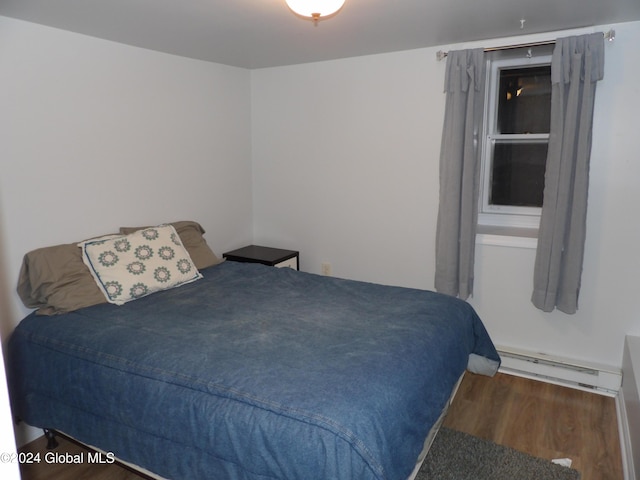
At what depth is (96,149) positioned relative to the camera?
8.66 feet

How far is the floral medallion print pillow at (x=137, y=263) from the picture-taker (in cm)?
238

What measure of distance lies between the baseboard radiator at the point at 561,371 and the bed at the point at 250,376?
21.5 inches

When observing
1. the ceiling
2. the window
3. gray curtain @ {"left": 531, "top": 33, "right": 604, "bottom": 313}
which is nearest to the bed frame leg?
the ceiling

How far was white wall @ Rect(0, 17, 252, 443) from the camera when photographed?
226cm

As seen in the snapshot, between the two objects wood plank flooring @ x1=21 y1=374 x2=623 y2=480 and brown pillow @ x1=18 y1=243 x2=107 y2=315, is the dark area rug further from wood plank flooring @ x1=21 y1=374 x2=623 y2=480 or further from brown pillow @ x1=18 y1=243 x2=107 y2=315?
brown pillow @ x1=18 y1=243 x2=107 y2=315

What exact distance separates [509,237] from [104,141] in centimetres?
261

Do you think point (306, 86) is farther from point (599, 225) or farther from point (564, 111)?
point (599, 225)

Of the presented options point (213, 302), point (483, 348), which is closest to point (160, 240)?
point (213, 302)

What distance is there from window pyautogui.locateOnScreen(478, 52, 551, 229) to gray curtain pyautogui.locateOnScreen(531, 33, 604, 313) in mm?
430

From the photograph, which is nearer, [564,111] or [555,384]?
[564,111]

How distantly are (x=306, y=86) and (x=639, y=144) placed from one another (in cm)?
227

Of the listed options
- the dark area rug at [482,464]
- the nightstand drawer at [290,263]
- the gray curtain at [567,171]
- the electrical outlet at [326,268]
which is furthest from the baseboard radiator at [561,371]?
the nightstand drawer at [290,263]

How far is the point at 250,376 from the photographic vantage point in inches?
63.1

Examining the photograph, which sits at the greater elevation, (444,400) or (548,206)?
(548,206)
